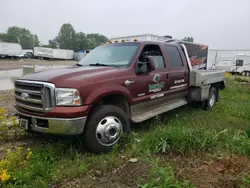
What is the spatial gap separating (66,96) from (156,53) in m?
2.43

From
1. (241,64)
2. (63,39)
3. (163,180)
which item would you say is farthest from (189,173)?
(63,39)

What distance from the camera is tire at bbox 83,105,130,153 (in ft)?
9.91

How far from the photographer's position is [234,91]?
31.8ft

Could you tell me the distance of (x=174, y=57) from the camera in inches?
194

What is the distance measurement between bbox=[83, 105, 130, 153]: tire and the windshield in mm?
1035

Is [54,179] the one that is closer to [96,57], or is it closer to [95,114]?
[95,114]

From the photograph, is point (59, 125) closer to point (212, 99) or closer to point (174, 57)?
point (174, 57)

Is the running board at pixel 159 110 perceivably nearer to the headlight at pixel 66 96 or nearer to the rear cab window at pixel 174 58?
the rear cab window at pixel 174 58

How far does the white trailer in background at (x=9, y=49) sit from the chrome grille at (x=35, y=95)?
4316cm

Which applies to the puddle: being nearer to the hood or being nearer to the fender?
the hood

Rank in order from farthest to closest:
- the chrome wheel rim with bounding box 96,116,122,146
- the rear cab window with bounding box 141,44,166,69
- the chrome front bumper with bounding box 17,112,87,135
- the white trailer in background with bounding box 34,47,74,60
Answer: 1. the white trailer in background with bounding box 34,47,74,60
2. the rear cab window with bounding box 141,44,166,69
3. the chrome wheel rim with bounding box 96,116,122,146
4. the chrome front bumper with bounding box 17,112,87,135

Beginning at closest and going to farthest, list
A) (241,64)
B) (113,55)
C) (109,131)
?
1. (109,131)
2. (113,55)
3. (241,64)

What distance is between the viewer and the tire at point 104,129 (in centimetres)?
302

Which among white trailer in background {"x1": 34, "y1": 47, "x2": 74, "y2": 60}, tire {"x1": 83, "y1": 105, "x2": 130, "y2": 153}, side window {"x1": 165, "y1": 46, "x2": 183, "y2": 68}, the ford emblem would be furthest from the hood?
white trailer in background {"x1": 34, "y1": 47, "x2": 74, "y2": 60}
